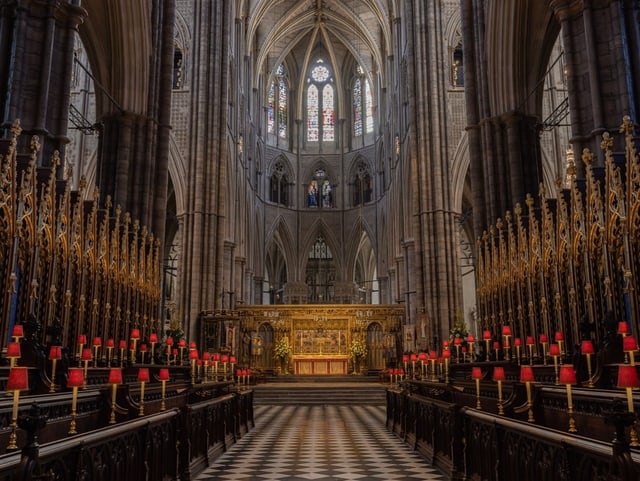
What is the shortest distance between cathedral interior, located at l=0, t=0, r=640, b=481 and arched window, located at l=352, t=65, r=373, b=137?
249 cm

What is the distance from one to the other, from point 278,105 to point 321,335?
23.5 meters

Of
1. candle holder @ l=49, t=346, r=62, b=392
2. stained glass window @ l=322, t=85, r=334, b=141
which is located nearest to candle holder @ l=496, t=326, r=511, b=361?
candle holder @ l=49, t=346, r=62, b=392

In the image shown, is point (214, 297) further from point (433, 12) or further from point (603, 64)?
point (603, 64)

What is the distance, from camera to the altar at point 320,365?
1142 inches

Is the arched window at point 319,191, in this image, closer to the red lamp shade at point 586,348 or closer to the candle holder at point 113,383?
the red lamp shade at point 586,348

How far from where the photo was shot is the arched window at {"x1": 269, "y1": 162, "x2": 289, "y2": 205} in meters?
46.0

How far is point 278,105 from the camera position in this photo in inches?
1865

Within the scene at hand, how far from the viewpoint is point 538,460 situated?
14.1 ft

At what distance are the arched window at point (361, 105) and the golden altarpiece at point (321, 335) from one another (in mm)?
20856

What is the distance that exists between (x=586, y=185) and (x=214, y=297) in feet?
61.0

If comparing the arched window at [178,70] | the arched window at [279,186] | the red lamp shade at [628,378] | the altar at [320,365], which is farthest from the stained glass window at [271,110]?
the red lamp shade at [628,378]

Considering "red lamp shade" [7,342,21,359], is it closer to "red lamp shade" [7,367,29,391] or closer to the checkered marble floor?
"red lamp shade" [7,367,29,391]

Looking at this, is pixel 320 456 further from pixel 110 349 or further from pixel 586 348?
pixel 110 349

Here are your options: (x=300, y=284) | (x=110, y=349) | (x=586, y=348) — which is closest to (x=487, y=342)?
(x=586, y=348)
